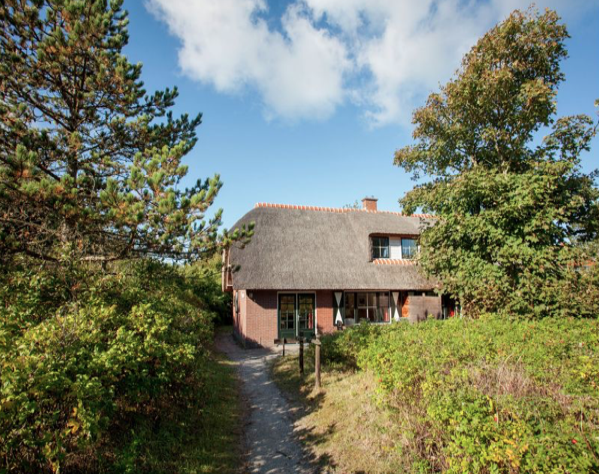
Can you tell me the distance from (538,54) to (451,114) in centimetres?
316

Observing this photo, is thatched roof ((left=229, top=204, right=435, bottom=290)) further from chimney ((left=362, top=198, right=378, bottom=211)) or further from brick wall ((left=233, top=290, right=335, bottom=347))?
chimney ((left=362, top=198, right=378, bottom=211))

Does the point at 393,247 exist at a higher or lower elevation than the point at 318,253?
higher

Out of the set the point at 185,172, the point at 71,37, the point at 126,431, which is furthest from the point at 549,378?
the point at 71,37

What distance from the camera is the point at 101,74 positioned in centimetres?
641

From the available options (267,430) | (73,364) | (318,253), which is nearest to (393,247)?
(318,253)

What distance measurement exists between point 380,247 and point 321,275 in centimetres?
419

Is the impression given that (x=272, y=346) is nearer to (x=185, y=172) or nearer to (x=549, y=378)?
(x=185, y=172)

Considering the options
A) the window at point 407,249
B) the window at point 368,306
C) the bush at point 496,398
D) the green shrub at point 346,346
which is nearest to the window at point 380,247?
the window at point 407,249

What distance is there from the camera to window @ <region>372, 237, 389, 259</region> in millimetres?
17625

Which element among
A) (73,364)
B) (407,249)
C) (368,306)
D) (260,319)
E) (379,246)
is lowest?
(260,319)

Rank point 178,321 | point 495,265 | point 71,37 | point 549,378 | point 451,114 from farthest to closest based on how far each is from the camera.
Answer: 1. point 451,114
2. point 495,265
3. point 178,321
4. point 71,37
5. point 549,378

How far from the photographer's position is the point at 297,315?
607 inches

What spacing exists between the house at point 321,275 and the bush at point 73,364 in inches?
339

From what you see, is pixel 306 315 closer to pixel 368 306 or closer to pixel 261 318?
pixel 261 318
